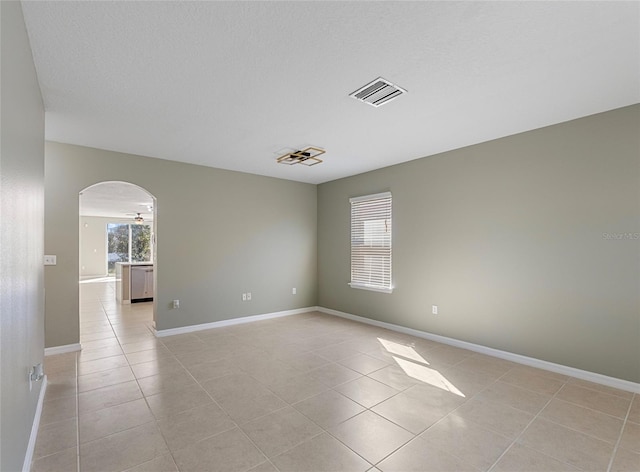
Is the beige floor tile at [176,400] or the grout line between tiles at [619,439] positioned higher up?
the beige floor tile at [176,400]

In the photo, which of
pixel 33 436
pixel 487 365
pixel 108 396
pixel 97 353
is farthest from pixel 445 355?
pixel 97 353

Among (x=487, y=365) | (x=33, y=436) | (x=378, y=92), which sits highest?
(x=378, y=92)

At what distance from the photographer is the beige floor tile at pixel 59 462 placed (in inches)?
72.7

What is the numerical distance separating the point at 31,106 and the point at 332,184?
460 cm

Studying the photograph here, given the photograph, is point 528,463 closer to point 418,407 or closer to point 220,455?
point 418,407

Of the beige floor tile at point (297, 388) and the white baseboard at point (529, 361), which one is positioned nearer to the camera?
the beige floor tile at point (297, 388)

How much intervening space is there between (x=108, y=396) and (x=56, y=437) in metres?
0.60

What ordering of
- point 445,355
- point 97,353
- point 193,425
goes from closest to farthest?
point 193,425 → point 445,355 → point 97,353

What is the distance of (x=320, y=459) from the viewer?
6.36 ft

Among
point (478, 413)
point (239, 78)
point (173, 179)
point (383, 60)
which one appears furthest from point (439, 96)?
point (173, 179)

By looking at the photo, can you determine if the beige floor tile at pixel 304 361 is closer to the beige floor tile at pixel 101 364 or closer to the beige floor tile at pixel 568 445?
the beige floor tile at pixel 101 364

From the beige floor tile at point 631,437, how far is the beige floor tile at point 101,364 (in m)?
4.50

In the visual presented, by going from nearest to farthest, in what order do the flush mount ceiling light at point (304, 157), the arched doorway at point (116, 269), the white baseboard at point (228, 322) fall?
the flush mount ceiling light at point (304, 157)
the white baseboard at point (228, 322)
the arched doorway at point (116, 269)

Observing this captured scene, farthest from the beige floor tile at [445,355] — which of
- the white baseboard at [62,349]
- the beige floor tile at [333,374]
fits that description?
the white baseboard at [62,349]
